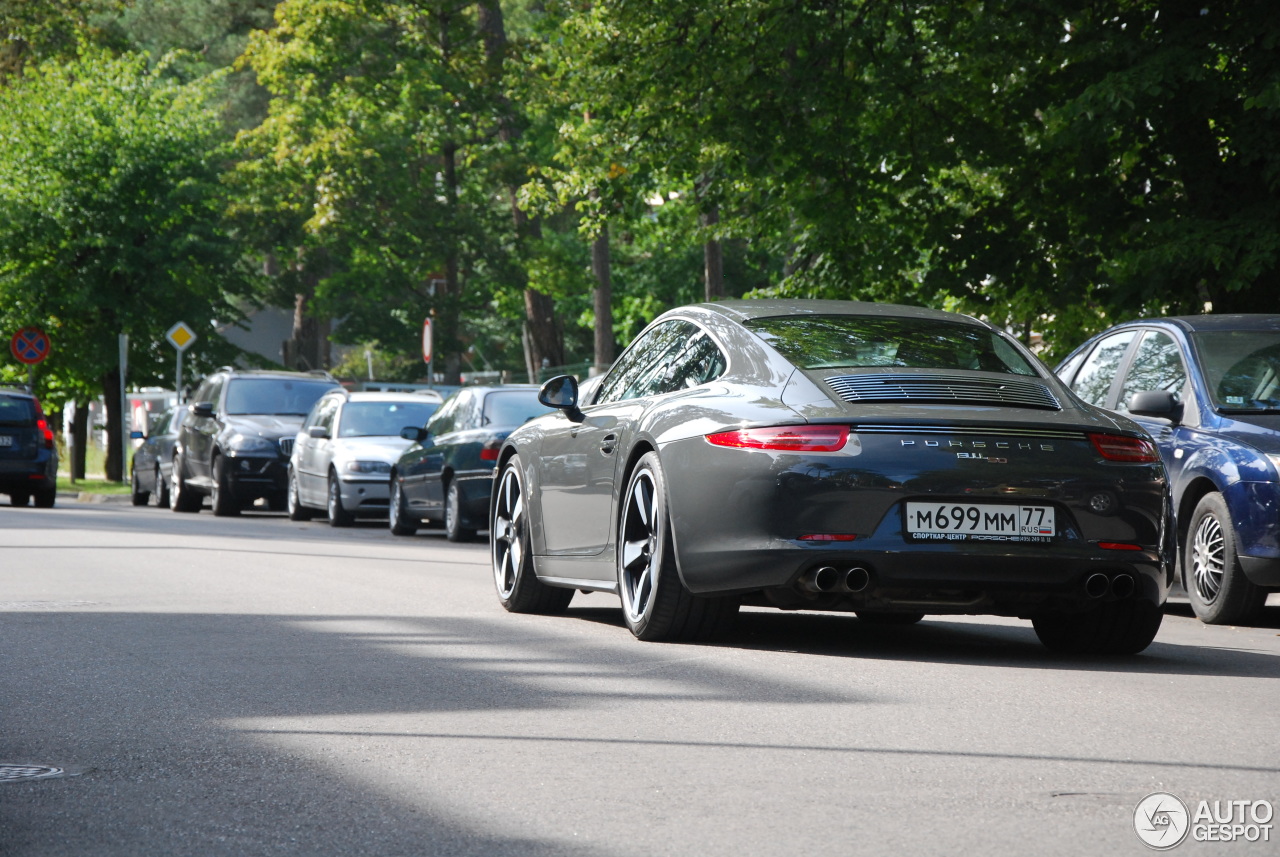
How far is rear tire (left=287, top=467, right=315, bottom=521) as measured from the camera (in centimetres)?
2312

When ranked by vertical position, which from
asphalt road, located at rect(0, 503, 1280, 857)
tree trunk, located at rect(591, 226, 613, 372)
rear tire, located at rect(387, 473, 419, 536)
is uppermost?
tree trunk, located at rect(591, 226, 613, 372)

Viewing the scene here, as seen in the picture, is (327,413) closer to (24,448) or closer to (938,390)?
(24,448)

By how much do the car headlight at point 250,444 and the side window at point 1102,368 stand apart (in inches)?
578

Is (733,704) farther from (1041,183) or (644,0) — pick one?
(644,0)

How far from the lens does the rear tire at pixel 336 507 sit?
21.4 meters

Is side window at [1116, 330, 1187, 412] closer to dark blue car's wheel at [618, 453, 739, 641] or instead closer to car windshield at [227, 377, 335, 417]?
dark blue car's wheel at [618, 453, 739, 641]

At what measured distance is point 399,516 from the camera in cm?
1973

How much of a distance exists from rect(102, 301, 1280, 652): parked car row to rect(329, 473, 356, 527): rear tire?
442 inches

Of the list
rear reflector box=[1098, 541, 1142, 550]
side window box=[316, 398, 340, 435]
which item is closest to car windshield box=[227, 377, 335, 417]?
side window box=[316, 398, 340, 435]

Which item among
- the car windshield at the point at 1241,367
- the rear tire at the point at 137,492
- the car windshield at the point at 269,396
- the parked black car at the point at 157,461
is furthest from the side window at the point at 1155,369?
the rear tire at the point at 137,492

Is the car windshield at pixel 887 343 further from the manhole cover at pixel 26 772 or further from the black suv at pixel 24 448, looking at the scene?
the black suv at pixel 24 448

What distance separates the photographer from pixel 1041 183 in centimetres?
1853

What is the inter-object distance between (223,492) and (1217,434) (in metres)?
16.6

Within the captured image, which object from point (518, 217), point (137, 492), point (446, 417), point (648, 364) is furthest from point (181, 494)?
point (648, 364)
